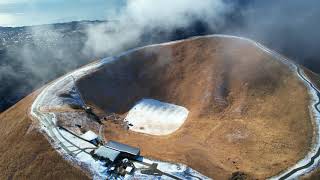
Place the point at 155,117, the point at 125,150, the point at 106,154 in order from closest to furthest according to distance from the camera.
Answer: the point at 106,154, the point at 125,150, the point at 155,117

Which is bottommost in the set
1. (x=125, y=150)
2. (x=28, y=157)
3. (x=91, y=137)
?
(x=28, y=157)

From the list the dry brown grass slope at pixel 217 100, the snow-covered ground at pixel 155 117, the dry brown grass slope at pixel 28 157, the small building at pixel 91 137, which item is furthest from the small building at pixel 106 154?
the snow-covered ground at pixel 155 117

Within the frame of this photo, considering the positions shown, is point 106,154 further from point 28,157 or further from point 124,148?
point 28,157

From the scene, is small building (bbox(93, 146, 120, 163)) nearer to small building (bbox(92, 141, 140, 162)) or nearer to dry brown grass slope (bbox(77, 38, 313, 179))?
small building (bbox(92, 141, 140, 162))

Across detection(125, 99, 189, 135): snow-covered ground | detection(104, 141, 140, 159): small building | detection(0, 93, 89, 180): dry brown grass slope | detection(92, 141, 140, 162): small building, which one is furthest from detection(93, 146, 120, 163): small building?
detection(125, 99, 189, 135): snow-covered ground

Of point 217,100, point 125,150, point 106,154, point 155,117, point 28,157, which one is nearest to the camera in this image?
point 106,154

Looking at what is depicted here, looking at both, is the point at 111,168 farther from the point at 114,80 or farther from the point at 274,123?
the point at 114,80

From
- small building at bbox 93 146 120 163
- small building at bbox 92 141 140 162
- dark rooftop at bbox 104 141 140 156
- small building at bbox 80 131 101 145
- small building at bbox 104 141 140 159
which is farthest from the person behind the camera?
small building at bbox 80 131 101 145

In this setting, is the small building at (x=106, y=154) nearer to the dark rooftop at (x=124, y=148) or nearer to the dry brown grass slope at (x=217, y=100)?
the dark rooftop at (x=124, y=148)

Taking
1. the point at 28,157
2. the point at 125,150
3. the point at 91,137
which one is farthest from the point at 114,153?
the point at 28,157
